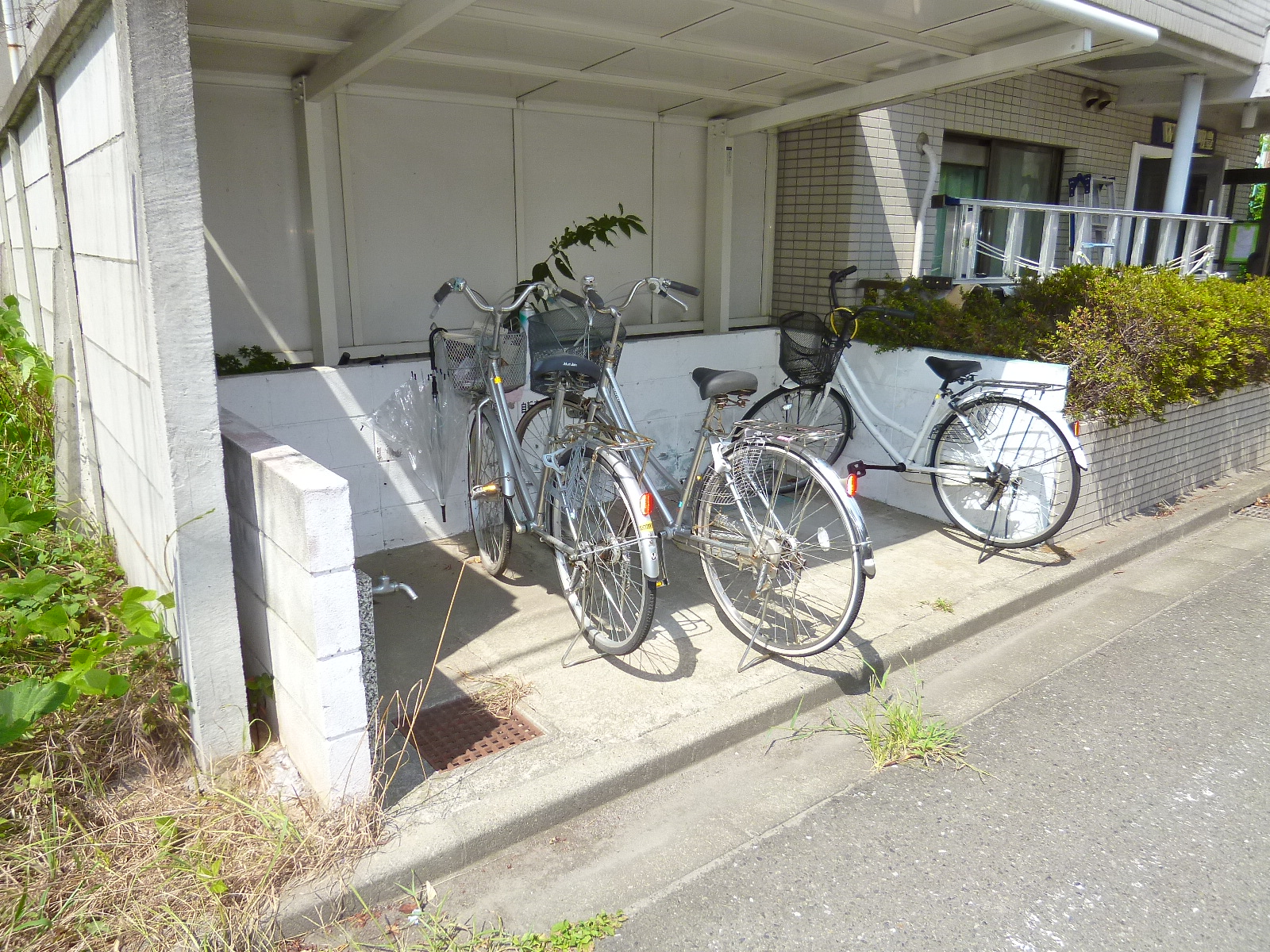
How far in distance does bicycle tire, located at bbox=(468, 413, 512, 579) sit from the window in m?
5.12

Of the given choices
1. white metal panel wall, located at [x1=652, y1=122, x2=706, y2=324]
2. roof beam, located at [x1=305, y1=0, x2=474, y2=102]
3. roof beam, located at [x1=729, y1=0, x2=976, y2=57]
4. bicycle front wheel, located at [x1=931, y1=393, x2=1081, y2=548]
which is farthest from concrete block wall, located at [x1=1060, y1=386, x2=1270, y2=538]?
roof beam, located at [x1=305, y1=0, x2=474, y2=102]

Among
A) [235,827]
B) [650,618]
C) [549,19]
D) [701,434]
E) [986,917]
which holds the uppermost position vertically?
[549,19]

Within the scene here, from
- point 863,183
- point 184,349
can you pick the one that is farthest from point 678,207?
point 184,349

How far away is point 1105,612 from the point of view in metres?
4.67

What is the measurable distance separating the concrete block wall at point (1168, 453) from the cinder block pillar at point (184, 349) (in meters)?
4.59

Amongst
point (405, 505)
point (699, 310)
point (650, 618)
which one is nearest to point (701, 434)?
point (650, 618)

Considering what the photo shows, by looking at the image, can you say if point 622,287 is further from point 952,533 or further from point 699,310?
point 952,533

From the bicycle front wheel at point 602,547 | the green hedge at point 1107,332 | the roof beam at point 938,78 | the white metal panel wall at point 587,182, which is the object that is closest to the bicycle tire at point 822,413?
the green hedge at point 1107,332

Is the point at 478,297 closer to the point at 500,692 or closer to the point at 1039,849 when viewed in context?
the point at 500,692

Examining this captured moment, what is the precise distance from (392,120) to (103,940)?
15.0 ft

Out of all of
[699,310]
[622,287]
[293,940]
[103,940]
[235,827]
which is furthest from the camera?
[699,310]

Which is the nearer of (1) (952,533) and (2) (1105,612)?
(2) (1105,612)

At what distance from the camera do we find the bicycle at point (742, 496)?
3.59m

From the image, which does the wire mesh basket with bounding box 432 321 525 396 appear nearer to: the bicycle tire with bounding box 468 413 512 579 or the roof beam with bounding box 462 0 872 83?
the bicycle tire with bounding box 468 413 512 579
